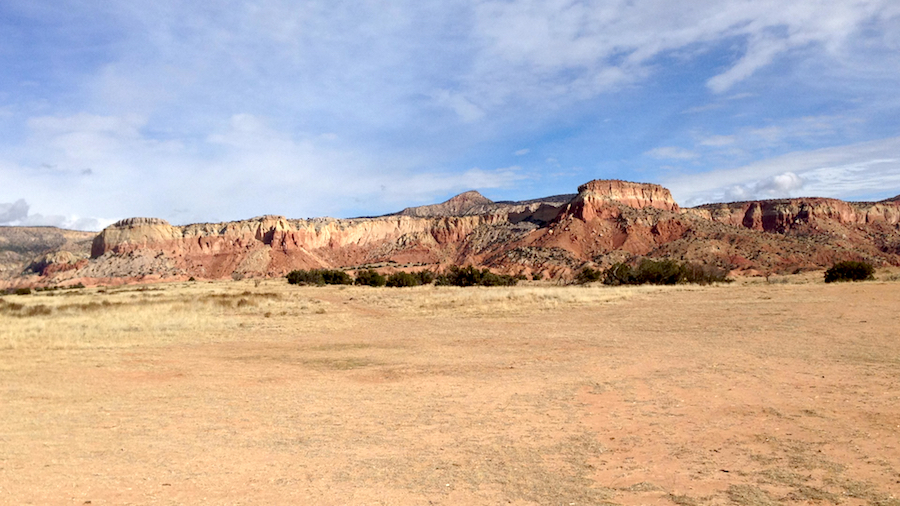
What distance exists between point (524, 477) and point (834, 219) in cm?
13021

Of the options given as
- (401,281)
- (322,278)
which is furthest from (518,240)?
(401,281)

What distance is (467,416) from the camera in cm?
857

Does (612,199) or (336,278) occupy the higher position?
(612,199)

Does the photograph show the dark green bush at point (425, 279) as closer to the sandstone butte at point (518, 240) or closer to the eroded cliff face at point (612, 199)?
the sandstone butte at point (518, 240)

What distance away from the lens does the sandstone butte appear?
8288cm

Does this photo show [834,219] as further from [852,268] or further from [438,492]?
[438,492]

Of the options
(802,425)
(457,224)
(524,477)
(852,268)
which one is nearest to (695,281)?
(852,268)

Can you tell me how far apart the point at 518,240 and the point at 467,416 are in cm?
9659

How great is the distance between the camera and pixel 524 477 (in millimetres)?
5930

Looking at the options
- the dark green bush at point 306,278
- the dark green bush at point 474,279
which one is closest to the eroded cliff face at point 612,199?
the dark green bush at point 474,279

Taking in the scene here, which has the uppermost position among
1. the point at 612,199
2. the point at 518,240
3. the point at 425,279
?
the point at 612,199

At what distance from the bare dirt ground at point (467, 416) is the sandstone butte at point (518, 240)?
60.3m

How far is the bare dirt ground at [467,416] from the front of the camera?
5.65 meters

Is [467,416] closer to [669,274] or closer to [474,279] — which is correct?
[669,274]
